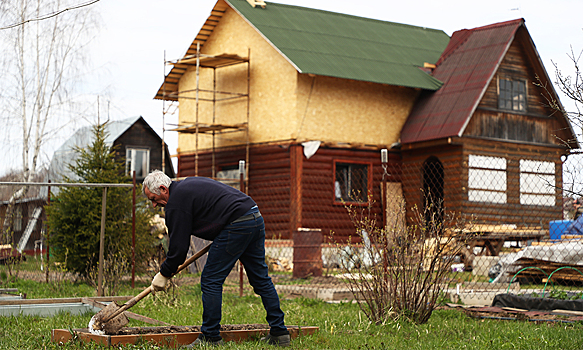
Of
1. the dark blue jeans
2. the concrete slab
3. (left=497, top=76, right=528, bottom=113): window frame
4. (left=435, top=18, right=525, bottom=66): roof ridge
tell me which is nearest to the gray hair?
the dark blue jeans

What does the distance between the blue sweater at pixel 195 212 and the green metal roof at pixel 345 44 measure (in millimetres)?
13503

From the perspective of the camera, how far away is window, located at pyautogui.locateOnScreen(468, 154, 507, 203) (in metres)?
20.6

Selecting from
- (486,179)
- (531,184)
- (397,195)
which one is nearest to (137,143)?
(397,195)

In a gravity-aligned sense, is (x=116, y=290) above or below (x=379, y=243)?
below

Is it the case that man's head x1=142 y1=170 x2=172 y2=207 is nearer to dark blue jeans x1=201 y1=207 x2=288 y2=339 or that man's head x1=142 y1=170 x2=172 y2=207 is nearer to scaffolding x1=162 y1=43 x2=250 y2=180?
dark blue jeans x1=201 y1=207 x2=288 y2=339

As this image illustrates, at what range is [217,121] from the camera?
2298 cm

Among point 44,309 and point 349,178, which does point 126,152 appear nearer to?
point 349,178

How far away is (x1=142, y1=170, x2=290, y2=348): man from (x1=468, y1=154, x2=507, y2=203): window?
15.5 metres

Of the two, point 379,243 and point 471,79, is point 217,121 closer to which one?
point 471,79

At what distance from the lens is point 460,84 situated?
70.1 ft

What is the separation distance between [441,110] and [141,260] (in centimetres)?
1175

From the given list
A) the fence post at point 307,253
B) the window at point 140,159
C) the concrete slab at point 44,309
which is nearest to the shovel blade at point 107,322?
the concrete slab at point 44,309

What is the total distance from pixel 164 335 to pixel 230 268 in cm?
82

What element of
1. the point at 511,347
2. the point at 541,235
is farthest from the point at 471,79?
the point at 511,347
